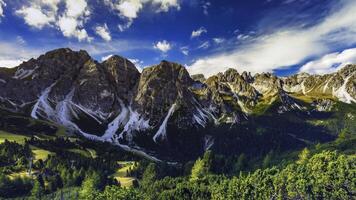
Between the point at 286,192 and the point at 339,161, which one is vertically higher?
the point at 339,161

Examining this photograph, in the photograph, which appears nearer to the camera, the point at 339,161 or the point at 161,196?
the point at 339,161

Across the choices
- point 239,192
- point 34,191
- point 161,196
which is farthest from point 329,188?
point 34,191

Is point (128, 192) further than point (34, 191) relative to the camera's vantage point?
No

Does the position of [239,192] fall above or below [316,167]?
below

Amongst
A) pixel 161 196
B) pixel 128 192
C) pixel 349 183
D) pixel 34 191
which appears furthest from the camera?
pixel 34 191

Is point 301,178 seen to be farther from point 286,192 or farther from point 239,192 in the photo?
point 239,192

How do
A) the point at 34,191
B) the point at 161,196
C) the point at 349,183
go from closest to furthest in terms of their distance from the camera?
the point at 349,183 → the point at 161,196 → the point at 34,191

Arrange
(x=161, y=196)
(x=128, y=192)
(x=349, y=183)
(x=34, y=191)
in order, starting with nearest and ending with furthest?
1. (x=349, y=183)
2. (x=128, y=192)
3. (x=161, y=196)
4. (x=34, y=191)

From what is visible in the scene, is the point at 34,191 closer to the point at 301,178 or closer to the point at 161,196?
the point at 161,196

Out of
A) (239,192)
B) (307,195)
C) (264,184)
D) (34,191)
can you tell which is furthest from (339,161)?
(34,191)
